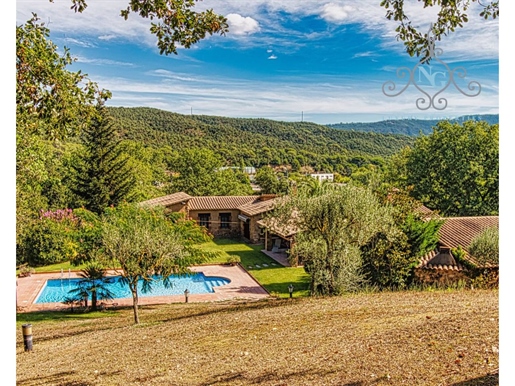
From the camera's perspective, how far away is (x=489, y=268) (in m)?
15.5

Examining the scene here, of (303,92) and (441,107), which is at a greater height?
(303,92)

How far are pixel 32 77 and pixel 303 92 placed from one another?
9.25m

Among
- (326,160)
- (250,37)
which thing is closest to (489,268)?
(250,37)

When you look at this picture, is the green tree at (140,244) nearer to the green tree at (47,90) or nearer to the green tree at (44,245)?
the green tree at (47,90)

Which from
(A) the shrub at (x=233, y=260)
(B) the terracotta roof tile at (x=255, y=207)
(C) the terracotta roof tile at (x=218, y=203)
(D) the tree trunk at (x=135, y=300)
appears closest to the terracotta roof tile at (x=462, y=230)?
(A) the shrub at (x=233, y=260)

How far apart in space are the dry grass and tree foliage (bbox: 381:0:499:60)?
431cm

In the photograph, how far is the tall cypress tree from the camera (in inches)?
1267

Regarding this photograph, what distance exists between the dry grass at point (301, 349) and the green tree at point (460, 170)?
61.9 ft

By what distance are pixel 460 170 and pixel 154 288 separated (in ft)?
67.0

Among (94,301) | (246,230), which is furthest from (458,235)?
(246,230)

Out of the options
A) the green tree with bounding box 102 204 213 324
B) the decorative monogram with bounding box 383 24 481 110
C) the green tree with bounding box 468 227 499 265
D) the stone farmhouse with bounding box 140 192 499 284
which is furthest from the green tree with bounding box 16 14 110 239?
the green tree with bounding box 468 227 499 265

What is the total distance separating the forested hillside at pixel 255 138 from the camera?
219 feet

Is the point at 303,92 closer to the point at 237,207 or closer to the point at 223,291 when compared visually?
the point at 223,291

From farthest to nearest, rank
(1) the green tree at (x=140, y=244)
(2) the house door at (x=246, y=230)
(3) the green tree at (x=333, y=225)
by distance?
1. (2) the house door at (x=246, y=230)
2. (3) the green tree at (x=333, y=225)
3. (1) the green tree at (x=140, y=244)
